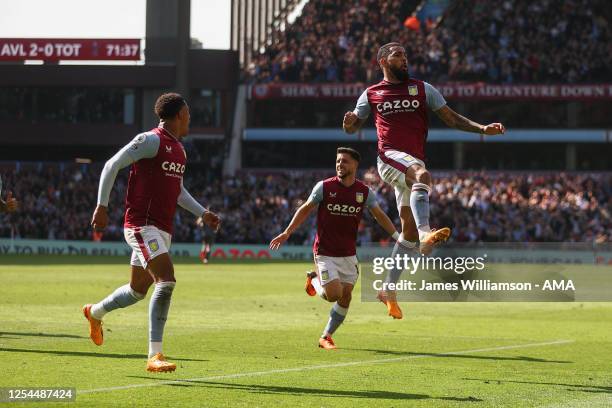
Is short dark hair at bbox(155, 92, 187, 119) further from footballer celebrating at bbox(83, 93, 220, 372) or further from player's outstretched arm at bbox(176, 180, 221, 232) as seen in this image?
player's outstretched arm at bbox(176, 180, 221, 232)

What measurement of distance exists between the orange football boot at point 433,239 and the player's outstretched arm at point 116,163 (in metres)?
2.99

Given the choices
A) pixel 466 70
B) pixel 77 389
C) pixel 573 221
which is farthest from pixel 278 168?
pixel 77 389

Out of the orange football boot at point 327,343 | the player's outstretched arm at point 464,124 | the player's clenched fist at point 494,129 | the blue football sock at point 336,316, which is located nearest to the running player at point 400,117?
the player's outstretched arm at point 464,124

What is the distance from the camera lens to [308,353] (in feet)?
47.8

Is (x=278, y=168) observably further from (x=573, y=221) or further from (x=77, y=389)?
(x=77, y=389)

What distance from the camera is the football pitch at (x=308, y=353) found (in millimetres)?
10656

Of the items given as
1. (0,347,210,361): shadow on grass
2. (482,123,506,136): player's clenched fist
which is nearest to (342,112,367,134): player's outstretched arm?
(482,123,506,136): player's clenched fist

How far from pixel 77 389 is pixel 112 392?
37 cm

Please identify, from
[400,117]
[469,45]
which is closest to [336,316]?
[400,117]

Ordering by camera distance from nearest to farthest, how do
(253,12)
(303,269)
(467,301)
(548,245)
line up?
(467,301), (303,269), (548,245), (253,12)

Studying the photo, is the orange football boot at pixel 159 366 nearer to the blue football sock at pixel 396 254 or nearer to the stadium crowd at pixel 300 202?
the blue football sock at pixel 396 254

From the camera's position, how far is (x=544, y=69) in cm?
5844

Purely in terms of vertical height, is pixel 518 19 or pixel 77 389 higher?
pixel 518 19

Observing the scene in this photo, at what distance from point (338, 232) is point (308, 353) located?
1.71 meters
